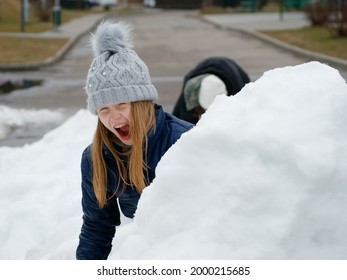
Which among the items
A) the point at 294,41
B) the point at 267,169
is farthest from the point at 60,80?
the point at 267,169

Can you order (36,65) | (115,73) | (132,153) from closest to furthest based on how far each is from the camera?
(132,153) → (115,73) → (36,65)

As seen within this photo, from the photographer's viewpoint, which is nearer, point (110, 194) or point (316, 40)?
point (110, 194)

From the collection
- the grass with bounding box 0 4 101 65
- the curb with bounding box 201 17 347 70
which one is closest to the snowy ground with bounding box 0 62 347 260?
the curb with bounding box 201 17 347 70

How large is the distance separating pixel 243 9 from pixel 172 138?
42.5m

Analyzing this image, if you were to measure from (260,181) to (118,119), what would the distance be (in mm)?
908

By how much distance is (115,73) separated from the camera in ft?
11.1

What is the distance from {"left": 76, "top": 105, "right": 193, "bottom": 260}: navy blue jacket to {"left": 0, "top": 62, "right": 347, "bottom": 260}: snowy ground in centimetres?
51

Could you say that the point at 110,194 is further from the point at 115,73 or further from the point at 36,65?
the point at 36,65

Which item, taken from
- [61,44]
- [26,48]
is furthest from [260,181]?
[61,44]

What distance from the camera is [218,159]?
106 inches

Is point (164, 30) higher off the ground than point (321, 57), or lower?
lower

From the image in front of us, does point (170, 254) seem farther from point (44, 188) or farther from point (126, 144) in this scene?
point (44, 188)

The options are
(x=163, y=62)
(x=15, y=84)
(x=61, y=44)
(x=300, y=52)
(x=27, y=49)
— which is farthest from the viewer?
(x=61, y=44)

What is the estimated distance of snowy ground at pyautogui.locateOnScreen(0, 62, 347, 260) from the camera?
258 cm
